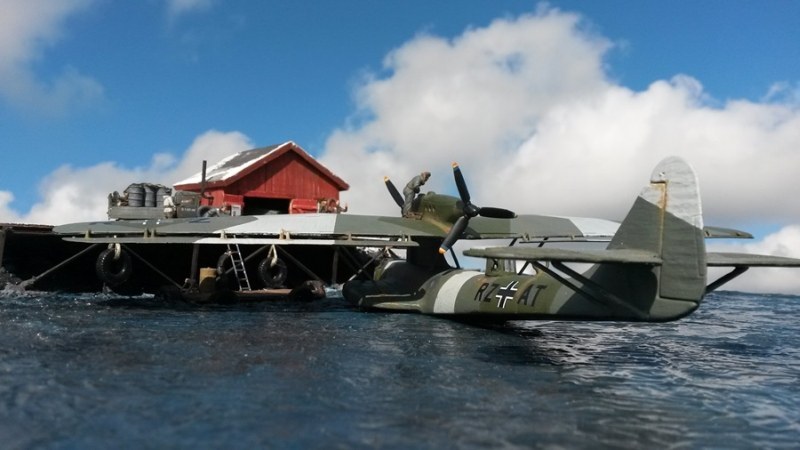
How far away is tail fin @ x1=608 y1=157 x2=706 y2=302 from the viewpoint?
10.9 m

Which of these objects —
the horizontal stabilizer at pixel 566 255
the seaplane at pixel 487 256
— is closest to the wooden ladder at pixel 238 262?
the seaplane at pixel 487 256

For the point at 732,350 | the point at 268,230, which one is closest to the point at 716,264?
the point at 732,350

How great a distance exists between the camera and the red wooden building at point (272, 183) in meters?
39.3

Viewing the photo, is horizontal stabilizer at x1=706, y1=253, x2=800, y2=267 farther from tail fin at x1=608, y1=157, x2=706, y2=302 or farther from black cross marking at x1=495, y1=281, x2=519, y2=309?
black cross marking at x1=495, y1=281, x2=519, y2=309

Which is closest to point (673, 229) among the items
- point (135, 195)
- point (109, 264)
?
point (109, 264)

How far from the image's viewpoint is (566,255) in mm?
10281

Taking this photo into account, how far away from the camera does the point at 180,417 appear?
705cm

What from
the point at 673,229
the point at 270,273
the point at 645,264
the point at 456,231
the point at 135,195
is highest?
the point at 135,195

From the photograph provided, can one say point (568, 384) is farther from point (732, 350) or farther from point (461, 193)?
point (461, 193)

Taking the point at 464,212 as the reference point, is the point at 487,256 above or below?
below

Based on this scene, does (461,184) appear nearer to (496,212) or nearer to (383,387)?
(496,212)

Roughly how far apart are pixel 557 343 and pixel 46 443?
11.3 metres

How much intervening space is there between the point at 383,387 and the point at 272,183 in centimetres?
3393

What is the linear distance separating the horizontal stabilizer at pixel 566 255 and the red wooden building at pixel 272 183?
28.6m
